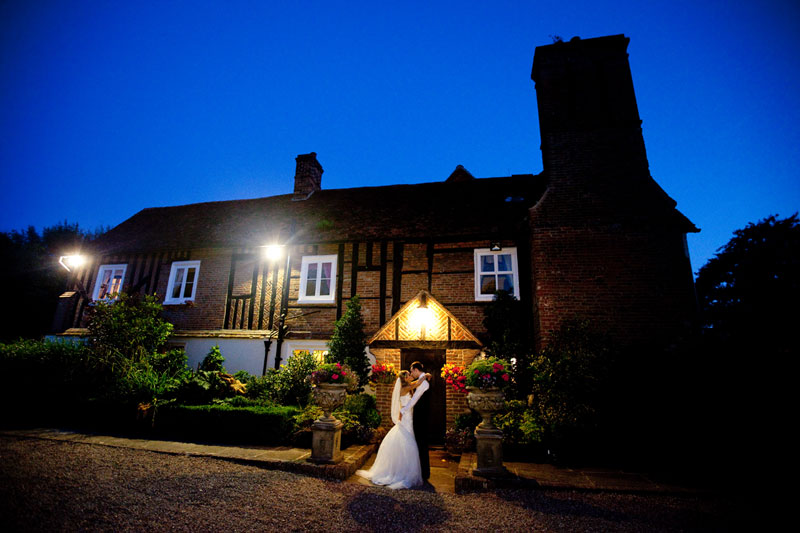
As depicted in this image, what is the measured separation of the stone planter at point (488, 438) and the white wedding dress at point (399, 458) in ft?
3.26

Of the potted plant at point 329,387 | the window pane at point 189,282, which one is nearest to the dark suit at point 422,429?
the potted plant at point 329,387

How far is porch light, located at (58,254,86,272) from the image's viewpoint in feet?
47.1

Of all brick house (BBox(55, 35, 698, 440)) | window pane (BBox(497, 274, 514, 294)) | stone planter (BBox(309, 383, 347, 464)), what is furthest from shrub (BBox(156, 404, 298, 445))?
window pane (BBox(497, 274, 514, 294))

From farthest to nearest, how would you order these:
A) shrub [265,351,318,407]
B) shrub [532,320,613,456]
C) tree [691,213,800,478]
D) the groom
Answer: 1. shrub [265,351,318,407]
2. shrub [532,320,613,456]
3. the groom
4. tree [691,213,800,478]

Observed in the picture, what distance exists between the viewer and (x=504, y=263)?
10758mm

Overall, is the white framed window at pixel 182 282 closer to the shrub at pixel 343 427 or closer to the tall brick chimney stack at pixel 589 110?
the shrub at pixel 343 427

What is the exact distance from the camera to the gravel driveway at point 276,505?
3924 mm

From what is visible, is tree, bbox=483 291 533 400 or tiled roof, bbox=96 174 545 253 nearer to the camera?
tree, bbox=483 291 533 400

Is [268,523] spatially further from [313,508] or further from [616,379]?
[616,379]

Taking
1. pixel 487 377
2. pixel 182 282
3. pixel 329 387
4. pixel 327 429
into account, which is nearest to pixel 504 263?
pixel 487 377

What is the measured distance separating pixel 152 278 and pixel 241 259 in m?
3.81

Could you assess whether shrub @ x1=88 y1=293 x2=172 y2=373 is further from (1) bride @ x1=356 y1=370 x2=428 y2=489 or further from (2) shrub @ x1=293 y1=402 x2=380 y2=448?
(1) bride @ x1=356 y1=370 x2=428 y2=489

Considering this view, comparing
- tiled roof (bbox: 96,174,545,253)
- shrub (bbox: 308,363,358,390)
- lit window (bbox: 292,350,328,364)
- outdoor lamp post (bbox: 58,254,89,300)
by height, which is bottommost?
shrub (bbox: 308,363,358,390)

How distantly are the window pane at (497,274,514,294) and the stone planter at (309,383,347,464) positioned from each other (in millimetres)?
5922
